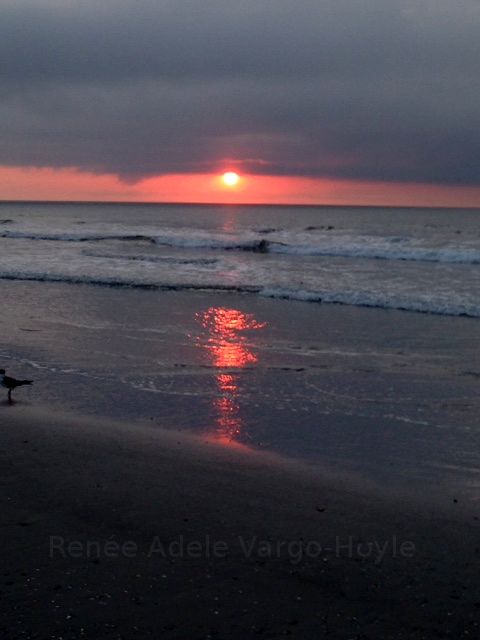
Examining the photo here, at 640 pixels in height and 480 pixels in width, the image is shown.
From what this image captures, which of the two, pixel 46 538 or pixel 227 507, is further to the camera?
pixel 227 507

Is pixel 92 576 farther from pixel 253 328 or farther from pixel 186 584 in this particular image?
pixel 253 328

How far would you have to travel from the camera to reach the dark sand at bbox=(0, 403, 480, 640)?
370 centimetres

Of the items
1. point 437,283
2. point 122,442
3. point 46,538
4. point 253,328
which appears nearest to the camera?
point 46,538

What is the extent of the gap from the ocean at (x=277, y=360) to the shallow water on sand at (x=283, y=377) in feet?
0.08

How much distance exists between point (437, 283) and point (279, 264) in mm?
8611

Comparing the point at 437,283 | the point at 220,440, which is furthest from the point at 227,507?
the point at 437,283

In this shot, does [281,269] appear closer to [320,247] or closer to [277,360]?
[320,247]

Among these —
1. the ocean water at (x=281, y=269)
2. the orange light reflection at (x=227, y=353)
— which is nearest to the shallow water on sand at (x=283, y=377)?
the orange light reflection at (x=227, y=353)

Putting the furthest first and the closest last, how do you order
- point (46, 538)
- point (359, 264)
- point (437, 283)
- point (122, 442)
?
point (359, 264) → point (437, 283) → point (122, 442) → point (46, 538)

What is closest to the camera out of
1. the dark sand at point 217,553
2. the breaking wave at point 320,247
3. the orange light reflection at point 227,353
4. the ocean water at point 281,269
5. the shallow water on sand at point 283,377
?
the dark sand at point 217,553

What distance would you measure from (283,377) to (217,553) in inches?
206

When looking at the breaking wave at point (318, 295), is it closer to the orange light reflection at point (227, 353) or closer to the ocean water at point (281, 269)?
the ocean water at point (281, 269)

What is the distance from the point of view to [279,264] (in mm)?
29031

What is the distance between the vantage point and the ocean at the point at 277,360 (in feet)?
22.6
